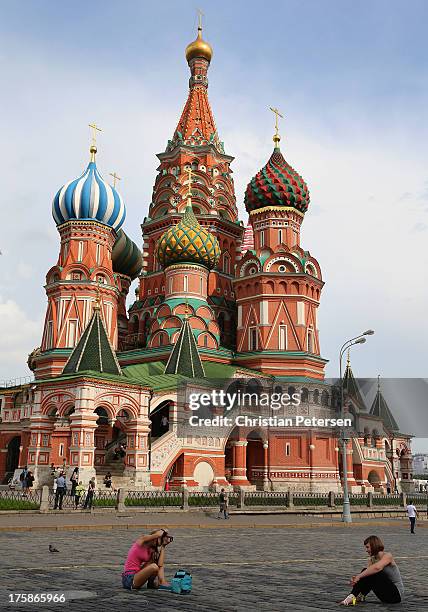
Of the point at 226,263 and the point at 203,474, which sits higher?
the point at 226,263

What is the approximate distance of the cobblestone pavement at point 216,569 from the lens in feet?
23.2

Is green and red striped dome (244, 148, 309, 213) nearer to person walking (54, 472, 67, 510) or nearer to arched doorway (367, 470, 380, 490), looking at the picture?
arched doorway (367, 470, 380, 490)

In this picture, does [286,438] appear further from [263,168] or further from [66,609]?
[66,609]

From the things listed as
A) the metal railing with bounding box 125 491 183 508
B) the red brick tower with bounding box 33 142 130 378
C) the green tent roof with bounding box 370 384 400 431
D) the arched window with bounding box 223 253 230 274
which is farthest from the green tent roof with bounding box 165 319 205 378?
the green tent roof with bounding box 370 384 400 431

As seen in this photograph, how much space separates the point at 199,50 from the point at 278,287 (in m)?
23.1

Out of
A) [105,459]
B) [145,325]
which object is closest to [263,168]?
[145,325]

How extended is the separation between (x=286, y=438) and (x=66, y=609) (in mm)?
33634

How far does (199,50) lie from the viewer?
54094 millimetres

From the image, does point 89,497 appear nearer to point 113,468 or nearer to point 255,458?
point 113,468

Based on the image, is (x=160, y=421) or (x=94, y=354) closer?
(x=94, y=354)

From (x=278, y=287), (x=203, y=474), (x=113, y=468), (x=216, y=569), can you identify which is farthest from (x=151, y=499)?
(x=278, y=287)

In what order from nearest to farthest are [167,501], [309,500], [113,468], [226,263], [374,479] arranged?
[167,501], [309,500], [113,468], [374,479], [226,263]

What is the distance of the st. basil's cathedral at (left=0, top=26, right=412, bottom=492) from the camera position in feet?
105

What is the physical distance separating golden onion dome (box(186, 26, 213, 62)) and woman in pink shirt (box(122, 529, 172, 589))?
170 ft
